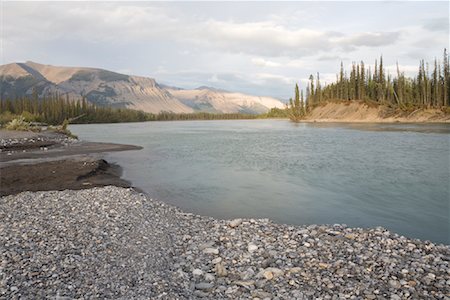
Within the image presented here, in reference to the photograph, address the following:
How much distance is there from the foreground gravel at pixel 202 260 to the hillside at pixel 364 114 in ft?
288

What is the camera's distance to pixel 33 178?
2014cm

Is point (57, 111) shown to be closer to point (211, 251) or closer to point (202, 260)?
point (211, 251)

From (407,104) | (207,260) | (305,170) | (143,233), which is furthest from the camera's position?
(407,104)

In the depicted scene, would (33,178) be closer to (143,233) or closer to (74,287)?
(143,233)

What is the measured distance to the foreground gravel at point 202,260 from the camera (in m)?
7.39

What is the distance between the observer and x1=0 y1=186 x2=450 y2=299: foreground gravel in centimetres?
739

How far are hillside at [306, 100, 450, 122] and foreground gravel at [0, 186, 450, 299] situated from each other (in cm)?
8779

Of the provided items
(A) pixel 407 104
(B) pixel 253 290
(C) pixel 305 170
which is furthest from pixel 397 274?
(A) pixel 407 104

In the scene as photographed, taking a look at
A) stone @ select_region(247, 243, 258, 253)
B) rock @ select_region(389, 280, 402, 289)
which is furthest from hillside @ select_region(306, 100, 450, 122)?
rock @ select_region(389, 280, 402, 289)

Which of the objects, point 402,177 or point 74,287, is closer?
point 74,287

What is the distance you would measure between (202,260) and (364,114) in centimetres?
10689

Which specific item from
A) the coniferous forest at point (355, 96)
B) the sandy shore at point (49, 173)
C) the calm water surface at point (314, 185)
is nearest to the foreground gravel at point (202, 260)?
the calm water surface at point (314, 185)

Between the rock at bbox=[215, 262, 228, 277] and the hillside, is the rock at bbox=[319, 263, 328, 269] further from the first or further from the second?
the hillside

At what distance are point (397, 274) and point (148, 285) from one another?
18.2ft
